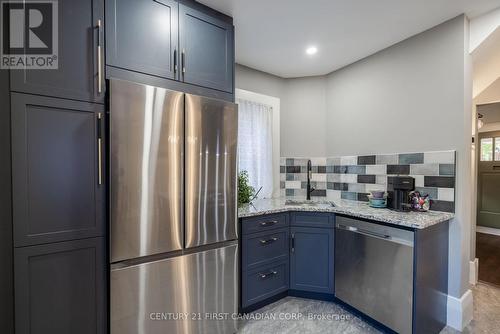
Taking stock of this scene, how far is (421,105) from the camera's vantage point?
2.18 meters

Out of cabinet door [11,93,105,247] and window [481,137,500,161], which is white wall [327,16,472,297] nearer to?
cabinet door [11,93,105,247]

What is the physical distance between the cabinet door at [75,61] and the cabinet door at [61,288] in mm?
799

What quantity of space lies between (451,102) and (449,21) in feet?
2.26

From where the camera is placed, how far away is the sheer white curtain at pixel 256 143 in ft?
9.37

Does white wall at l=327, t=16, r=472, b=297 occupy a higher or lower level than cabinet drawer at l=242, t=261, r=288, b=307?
higher

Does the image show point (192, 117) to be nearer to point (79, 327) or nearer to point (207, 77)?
point (207, 77)

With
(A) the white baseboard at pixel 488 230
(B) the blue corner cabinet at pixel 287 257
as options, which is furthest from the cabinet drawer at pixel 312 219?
(A) the white baseboard at pixel 488 230

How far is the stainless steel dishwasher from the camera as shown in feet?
5.51

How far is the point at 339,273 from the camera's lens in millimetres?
2188

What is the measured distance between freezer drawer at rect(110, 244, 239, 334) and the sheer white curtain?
125 cm

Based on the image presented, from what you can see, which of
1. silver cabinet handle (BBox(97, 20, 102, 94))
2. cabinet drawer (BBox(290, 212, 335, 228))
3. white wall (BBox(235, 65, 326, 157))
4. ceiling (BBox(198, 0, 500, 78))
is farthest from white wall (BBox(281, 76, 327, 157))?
silver cabinet handle (BBox(97, 20, 102, 94))

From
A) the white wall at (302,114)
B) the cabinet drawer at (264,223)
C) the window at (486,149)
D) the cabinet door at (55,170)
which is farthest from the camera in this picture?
the window at (486,149)

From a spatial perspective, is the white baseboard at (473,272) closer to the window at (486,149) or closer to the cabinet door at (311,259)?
the cabinet door at (311,259)

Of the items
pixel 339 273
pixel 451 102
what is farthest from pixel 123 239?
pixel 451 102
